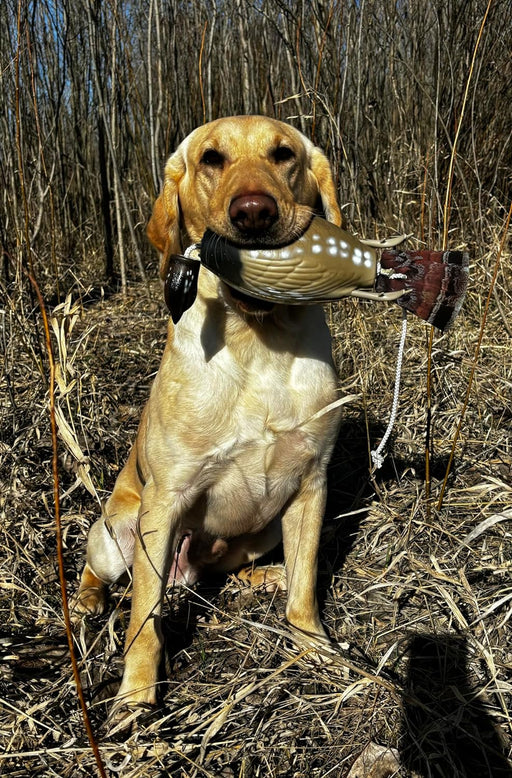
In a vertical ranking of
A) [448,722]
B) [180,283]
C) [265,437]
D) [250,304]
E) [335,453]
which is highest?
[180,283]

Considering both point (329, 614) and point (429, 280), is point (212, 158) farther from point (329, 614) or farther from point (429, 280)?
point (329, 614)

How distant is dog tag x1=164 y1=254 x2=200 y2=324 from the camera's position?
1.63 m

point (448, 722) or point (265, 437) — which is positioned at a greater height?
point (265, 437)

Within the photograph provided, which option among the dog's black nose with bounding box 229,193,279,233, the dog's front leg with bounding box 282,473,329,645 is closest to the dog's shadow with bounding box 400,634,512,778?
→ the dog's front leg with bounding box 282,473,329,645

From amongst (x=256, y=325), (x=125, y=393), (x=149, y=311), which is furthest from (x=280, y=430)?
(x=149, y=311)

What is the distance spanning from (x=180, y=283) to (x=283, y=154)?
62cm

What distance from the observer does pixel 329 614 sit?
216 cm

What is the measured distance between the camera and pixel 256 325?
190 centimetres

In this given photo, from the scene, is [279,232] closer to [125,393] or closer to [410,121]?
[125,393]

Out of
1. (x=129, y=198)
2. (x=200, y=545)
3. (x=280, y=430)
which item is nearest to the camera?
(x=280, y=430)

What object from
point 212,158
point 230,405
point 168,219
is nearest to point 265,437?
point 230,405

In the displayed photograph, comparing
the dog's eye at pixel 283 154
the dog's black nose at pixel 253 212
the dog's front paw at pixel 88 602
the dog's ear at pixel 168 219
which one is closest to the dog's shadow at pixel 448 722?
the dog's front paw at pixel 88 602

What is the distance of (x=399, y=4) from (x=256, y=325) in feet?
10.0

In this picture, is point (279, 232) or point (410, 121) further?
point (410, 121)
